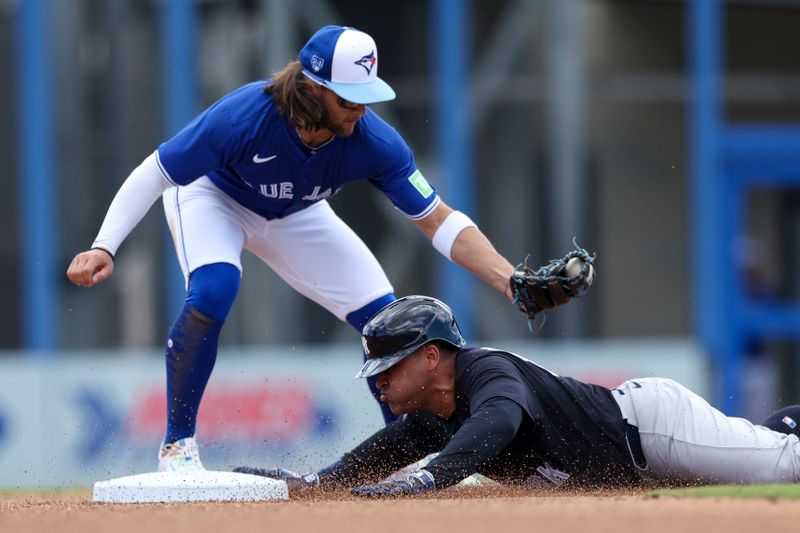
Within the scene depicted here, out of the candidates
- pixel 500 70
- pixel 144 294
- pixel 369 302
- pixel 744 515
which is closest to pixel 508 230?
pixel 500 70

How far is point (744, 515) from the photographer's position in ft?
16.9

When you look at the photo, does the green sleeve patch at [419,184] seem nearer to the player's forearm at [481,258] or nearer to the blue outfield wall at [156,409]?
the player's forearm at [481,258]

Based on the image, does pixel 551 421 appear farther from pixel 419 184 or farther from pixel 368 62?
pixel 368 62

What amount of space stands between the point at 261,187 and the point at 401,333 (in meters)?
Result: 0.94

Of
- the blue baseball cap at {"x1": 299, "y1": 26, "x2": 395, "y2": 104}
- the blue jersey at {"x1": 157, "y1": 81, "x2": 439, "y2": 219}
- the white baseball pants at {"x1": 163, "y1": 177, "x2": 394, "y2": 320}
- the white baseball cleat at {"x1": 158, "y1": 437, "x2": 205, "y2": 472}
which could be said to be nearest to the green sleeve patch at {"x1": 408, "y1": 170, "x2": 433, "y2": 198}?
the blue jersey at {"x1": 157, "y1": 81, "x2": 439, "y2": 219}

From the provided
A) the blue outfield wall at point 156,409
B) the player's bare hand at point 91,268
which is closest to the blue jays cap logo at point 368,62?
the player's bare hand at point 91,268

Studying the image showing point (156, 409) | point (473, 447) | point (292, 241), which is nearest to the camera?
point (473, 447)

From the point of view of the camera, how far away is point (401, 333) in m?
6.12

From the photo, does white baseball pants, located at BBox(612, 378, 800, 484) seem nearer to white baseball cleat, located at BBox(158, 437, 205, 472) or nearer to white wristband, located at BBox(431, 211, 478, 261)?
white wristband, located at BBox(431, 211, 478, 261)

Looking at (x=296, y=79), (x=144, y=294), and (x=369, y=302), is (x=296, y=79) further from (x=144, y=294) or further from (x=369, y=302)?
(x=144, y=294)

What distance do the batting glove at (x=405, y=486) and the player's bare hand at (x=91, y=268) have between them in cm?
139

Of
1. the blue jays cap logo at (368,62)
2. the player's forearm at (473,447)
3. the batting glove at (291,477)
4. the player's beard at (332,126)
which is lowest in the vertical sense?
the batting glove at (291,477)

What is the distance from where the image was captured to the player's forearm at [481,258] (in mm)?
6605

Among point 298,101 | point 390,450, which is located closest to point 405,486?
point 390,450
